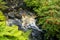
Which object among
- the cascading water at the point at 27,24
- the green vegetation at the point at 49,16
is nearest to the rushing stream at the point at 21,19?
the cascading water at the point at 27,24

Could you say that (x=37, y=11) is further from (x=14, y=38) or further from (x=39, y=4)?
(x=14, y=38)

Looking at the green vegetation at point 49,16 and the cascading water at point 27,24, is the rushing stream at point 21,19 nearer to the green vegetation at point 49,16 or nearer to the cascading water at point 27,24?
the cascading water at point 27,24

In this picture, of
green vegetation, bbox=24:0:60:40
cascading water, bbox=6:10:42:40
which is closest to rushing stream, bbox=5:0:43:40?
cascading water, bbox=6:10:42:40

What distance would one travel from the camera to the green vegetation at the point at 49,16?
5.58 m

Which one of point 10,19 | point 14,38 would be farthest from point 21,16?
point 14,38

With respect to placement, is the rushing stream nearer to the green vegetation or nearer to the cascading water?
the cascading water

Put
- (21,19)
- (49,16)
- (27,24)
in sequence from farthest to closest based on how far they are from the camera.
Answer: (21,19), (27,24), (49,16)

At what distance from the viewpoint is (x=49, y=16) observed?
5.77 m

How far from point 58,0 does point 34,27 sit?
1.16 m

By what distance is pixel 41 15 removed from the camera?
5.92 meters

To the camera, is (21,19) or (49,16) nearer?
(49,16)

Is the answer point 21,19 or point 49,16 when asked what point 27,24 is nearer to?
point 21,19

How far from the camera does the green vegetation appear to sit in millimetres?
5582

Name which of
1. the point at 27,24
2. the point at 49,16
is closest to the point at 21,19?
the point at 27,24
